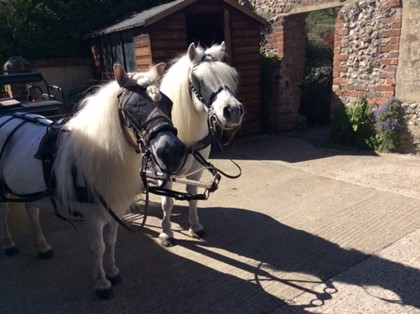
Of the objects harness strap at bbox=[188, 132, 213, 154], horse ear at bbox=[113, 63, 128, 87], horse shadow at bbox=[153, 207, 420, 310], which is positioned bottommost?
horse shadow at bbox=[153, 207, 420, 310]

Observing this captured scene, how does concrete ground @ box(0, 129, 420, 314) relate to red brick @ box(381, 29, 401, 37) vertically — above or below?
below

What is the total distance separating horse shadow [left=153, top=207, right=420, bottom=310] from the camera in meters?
2.85

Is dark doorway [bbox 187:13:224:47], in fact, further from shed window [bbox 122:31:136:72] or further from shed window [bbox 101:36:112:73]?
shed window [bbox 101:36:112:73]

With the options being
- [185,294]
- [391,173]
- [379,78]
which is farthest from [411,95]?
[185,294]

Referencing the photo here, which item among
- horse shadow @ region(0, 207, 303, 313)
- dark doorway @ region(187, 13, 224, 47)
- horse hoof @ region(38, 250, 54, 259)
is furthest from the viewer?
dark doorway @ region(187, 13, 224, 47)

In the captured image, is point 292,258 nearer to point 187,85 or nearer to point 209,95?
point 209,95

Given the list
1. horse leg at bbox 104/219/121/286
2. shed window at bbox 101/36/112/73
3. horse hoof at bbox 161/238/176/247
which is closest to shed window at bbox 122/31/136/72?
shed window at bbox 101/36/112/73

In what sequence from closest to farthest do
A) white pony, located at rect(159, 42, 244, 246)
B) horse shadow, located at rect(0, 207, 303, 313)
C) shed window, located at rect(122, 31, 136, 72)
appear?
horse shadow, located at rect(0, 207, 303, 313) < white pony, located at rect(159, 42, 244, 246) < shed window, located at rect(122, 31, 136, 72)

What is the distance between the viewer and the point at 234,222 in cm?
406

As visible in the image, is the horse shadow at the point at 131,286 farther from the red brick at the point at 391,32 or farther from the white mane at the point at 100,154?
the red brick at the point at 391,32

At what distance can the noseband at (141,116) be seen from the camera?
6.84 ft

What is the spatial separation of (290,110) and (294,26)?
1886 millimetres

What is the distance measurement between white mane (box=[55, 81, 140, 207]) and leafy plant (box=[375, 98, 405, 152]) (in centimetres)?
521

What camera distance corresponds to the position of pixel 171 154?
1979 mm
